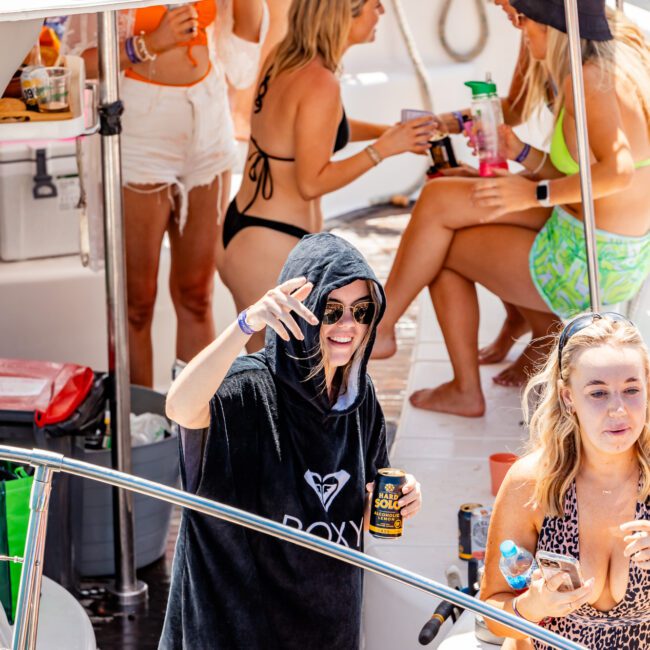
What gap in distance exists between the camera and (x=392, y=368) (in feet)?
19.5

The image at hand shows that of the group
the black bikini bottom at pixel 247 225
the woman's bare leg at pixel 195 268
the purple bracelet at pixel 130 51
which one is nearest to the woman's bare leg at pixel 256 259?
the black bikini bottom at pixel 247 225

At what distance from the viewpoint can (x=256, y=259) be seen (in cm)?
394

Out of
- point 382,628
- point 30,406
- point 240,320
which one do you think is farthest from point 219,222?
point 240,320

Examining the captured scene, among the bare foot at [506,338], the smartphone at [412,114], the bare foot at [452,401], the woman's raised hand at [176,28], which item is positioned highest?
the woman's raised hand at [176,28]

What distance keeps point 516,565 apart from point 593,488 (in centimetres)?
22

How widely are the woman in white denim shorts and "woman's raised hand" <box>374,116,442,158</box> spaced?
79 centimetres

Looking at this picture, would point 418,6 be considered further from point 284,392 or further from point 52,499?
point 284,392

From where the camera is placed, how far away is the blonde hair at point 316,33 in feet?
12.5

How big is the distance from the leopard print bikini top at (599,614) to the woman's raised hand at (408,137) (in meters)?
1.99

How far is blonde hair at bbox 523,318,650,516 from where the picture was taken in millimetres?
2197

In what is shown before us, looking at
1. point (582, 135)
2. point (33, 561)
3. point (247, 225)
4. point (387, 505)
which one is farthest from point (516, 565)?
point (247, 225)

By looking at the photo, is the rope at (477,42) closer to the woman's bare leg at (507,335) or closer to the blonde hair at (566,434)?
the woman's bare leg at (507,335)

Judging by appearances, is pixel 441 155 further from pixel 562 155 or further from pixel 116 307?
pixel 116 307

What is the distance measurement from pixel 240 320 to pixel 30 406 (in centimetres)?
179
